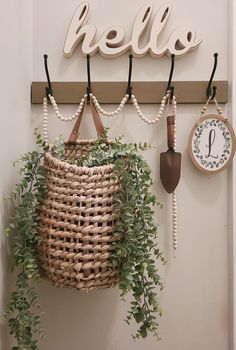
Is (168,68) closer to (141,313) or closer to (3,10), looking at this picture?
(3,10)

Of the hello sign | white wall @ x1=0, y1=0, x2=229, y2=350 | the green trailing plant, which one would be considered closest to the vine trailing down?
the green trailing plant

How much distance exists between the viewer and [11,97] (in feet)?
3.22

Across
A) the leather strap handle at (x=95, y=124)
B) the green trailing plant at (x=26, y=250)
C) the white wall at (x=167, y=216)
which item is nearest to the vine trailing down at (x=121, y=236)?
the green trailing plant at (x=26, y=250)

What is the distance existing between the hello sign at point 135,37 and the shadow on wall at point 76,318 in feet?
2.37

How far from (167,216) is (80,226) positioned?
36 cm

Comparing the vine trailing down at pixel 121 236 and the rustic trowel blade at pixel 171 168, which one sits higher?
the rustic trowel blade at pixel 171 168

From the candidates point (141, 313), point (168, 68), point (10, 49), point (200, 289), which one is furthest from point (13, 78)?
point (200, 289)

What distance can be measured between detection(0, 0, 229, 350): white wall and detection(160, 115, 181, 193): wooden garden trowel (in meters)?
0.05

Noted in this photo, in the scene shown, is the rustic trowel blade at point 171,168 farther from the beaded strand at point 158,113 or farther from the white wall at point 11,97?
the white wall at point 11,97

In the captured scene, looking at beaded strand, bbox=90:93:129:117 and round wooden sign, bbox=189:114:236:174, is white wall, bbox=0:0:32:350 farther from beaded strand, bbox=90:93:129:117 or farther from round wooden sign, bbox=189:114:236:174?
round wooden sign, bbox=189:114:236:174

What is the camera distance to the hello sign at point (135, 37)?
1.10 m

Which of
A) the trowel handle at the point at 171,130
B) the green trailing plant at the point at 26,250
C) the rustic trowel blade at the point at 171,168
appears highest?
the trowel handle at the point at 171,130

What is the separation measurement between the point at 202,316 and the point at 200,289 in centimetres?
8

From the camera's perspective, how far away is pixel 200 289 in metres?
1.12
